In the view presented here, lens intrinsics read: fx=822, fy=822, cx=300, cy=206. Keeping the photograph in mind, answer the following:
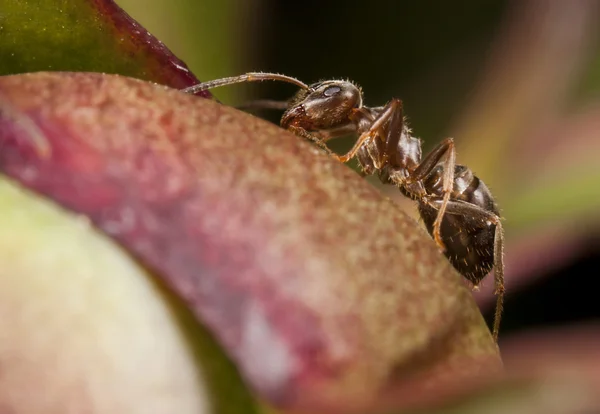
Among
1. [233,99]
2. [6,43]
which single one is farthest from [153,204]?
[233,99]

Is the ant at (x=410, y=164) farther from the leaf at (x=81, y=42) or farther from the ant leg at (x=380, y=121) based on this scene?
the leaf at (x=81, y=42)

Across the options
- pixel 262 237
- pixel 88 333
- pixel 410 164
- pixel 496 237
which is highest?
pixel 262 237

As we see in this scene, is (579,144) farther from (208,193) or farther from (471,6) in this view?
(208,193)

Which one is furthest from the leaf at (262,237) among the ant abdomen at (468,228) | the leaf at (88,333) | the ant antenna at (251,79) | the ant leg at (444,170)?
the ant abdomen at (468,228)

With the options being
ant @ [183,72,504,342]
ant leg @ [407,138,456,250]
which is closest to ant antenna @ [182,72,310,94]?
ant @ [183,72,504,342]

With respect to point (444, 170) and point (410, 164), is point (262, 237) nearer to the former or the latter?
point (444, 170)

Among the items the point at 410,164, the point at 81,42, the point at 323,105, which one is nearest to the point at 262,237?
the point at 81,42
